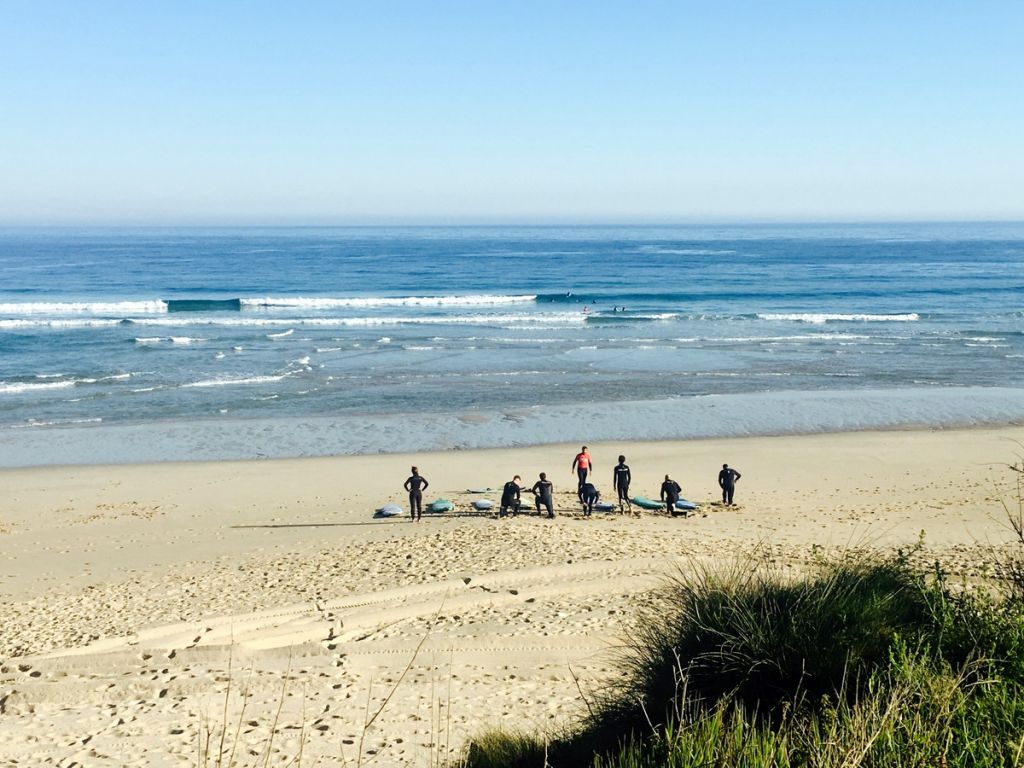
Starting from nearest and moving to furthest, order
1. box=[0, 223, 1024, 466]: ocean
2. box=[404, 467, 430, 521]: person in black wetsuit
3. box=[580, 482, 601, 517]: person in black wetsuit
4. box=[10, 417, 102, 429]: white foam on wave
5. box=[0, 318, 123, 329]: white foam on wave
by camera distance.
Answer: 1. box=[404, 467, 430, 521]: person in black wetsuit
2. box=[580, 482, 601, 517]: person in black wetsuit
3. box=[0, 223, 1024, 466]: ocean
4. box=[10, 417, 102, 429]: white foam on wave
5. box=[0, 318, 123, 329]: white foam on wave

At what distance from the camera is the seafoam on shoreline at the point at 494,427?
24.0 metres

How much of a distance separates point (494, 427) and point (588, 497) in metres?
9.03

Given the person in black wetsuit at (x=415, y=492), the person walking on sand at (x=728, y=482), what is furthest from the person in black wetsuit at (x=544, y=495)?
the person walking on sand at (x=728, y=482)

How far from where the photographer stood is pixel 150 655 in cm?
1034

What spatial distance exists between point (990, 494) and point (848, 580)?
13.7 metres

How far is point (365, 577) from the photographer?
13266mm

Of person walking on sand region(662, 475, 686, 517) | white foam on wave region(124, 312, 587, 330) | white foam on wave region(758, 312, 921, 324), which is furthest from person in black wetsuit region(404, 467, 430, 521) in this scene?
white foam on wave region(758, 312, 921, 324)

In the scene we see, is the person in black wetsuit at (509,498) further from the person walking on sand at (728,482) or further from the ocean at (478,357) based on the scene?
the ocean at (478,357)

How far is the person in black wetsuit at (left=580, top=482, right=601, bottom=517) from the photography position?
57.3ft

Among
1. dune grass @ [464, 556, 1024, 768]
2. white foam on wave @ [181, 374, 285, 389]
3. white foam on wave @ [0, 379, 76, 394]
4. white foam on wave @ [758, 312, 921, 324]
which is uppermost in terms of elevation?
dune grass @ [464, 556, 1024, 768]

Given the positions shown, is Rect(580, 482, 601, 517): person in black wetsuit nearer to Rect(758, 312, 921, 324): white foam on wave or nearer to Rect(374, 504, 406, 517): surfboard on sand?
Rect(374, 504, 406, 517): surfboard on sand

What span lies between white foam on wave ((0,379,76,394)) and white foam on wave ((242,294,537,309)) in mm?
23390

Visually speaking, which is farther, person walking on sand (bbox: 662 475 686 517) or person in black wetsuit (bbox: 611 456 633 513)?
person in black wetsuit (bbox: 611 456 633 513)

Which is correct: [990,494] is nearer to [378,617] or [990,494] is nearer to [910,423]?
[910,423]
